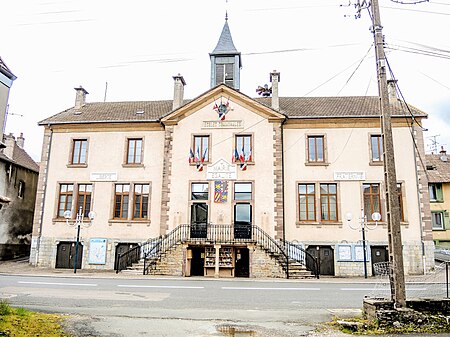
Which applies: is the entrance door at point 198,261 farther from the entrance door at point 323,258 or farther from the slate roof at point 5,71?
the slate roof at point 5,71

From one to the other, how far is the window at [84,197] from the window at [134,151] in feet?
9.78

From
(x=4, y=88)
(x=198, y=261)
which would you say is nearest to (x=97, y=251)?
(x=198, y=261)

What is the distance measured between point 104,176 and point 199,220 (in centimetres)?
660

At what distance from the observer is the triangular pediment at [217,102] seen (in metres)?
23.8

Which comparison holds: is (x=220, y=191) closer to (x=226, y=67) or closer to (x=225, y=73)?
(x=225, y=73)

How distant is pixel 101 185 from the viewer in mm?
24438

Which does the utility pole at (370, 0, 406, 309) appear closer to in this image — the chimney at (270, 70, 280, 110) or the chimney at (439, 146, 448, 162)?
the chimney at (270, 70, 280, 110)

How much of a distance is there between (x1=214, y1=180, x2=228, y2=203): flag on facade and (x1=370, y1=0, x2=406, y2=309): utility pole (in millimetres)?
14603

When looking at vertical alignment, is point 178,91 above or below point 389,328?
above

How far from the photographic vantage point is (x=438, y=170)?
35906 millimetres

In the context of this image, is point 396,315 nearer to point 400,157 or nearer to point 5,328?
point 5,328

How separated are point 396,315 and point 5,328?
7.12 meters

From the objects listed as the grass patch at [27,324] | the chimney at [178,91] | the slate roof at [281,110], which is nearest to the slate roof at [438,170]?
the slate roof at [281,110]

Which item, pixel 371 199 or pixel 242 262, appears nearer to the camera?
pixel 242 262
